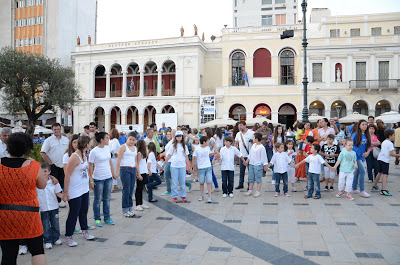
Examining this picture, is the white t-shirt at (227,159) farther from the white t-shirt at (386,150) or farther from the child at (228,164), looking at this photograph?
the white t-shirt at (386,150)

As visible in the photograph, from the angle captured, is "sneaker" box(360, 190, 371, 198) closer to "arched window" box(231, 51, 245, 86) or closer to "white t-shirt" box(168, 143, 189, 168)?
"white t-shirt" box(168, 143, 189, 168)

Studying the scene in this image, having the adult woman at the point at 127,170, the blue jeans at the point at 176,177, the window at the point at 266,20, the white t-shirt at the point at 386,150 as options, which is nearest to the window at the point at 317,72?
the window at the point at 266,20

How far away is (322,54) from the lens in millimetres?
32094

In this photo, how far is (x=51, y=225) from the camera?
5.45 metres

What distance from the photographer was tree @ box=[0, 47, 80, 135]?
24.7 meters

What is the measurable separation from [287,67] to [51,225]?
31.6 metres

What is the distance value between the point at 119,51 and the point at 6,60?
49.1ft

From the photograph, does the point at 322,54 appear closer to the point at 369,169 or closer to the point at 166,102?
the point at 166,102

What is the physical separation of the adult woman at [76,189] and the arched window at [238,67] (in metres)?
30.0

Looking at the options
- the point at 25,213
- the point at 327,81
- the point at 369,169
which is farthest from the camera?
the point at 327,81

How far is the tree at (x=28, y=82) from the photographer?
24.7 m

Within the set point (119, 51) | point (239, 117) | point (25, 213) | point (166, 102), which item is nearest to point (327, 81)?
point (239, 117)

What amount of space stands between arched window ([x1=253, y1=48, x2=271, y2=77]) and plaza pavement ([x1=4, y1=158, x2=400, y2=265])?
26.5 m

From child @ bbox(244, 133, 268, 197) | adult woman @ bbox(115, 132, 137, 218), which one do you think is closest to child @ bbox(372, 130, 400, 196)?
child @ bbox(244, 133, 268, 197)
